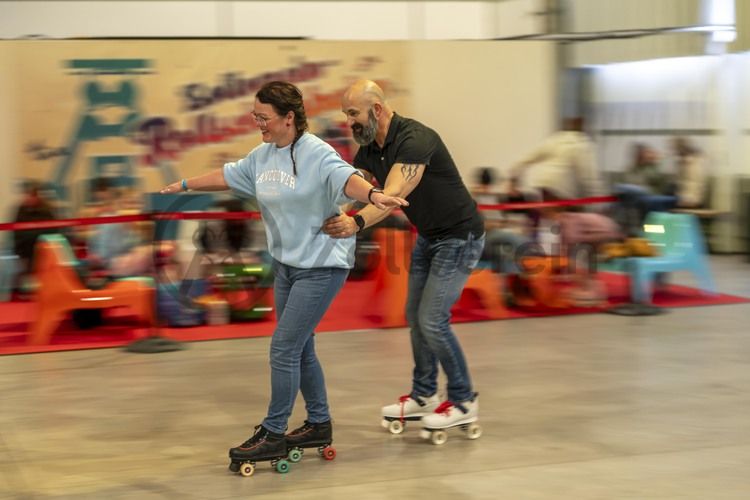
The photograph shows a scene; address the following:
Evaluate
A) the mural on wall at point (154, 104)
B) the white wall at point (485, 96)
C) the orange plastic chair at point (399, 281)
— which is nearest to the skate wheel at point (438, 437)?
the orange plastic chair at point (399, 281)

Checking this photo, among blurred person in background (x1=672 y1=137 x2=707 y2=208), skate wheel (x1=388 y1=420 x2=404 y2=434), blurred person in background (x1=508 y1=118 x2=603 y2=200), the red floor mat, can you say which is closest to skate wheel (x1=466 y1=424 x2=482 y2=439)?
skate wheel (x1=388 y1=420 x2=404 y2=434)

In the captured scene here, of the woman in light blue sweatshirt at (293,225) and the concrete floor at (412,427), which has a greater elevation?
the woman in light blue sweatshirt at (293,225)

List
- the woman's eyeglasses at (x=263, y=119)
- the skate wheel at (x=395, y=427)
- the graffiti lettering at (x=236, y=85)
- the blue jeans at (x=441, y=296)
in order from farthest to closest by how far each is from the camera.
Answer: the graffiti lettering at (x=236, y=85), the skate wheel at (x=395, y=427), the blue jeans at (x=441, y=296), the woman's eyeglasses at (x=263, y=119)

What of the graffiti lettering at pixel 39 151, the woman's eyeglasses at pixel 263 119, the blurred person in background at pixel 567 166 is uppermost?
the woman's eyeglasses at pixel 263 119

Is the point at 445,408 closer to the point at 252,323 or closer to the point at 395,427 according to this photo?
the point at 395,427

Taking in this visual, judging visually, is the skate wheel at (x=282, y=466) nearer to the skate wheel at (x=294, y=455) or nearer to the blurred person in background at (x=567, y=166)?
the skate wheel at (x=294, y=455)

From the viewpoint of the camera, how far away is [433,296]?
555 centimetres

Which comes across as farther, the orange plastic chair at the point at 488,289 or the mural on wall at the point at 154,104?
the mural on wall at the point at 154,104

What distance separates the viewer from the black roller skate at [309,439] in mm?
5336

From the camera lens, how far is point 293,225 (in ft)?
16.5

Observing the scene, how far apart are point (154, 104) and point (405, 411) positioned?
7174mm

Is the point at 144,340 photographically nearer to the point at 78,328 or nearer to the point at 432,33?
the point at 78,328

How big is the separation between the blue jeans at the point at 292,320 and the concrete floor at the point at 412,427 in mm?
381

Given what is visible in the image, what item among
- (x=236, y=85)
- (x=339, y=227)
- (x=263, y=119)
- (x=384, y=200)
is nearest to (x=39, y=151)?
(x=236, y=85)
